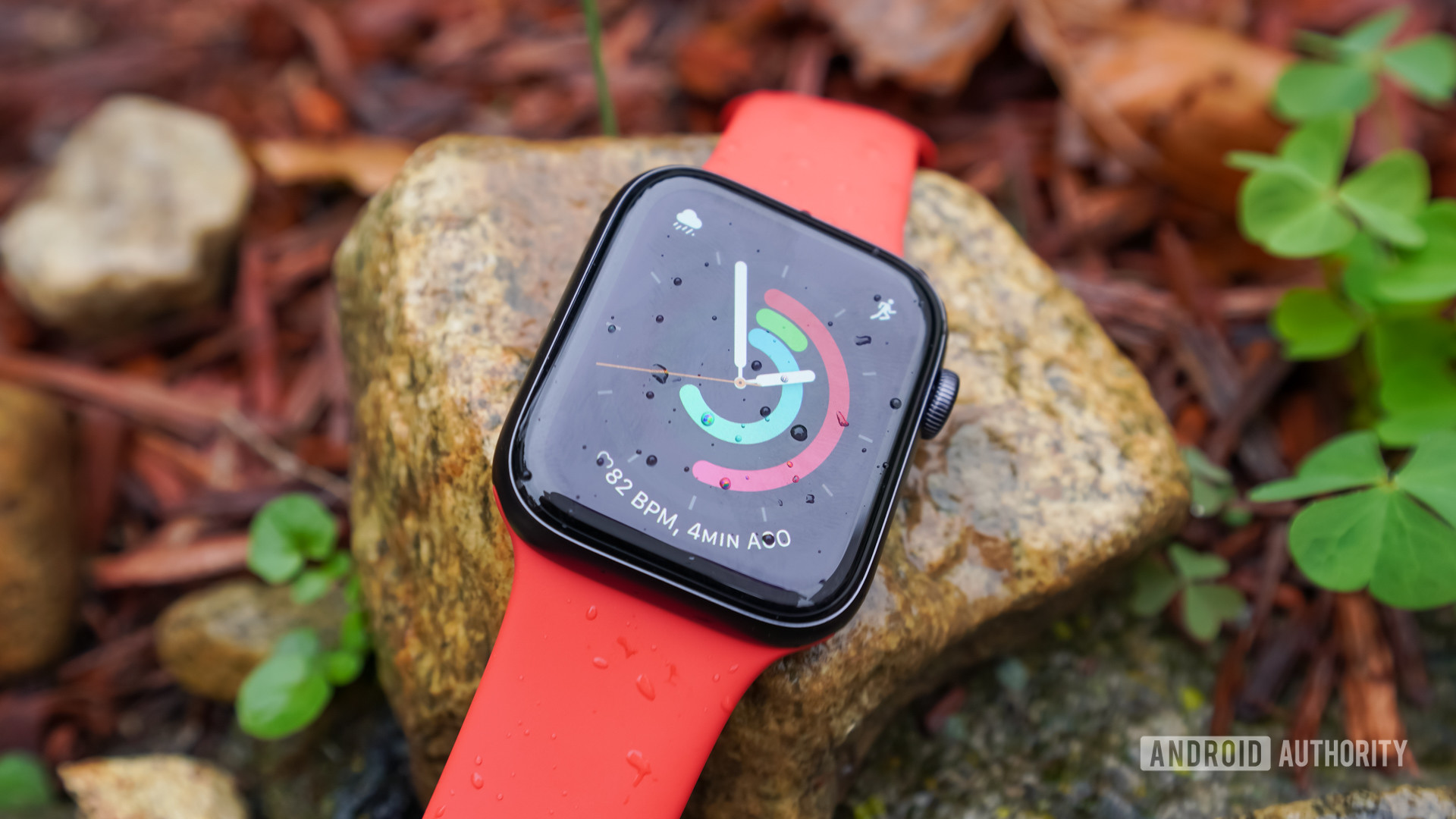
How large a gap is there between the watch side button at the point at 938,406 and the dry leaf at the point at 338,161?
1827 millimetres

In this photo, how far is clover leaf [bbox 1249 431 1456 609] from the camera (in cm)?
148

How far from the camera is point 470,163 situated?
1756 mm

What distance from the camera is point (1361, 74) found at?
6.61 feet

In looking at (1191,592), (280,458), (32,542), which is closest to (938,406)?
(1191,592)

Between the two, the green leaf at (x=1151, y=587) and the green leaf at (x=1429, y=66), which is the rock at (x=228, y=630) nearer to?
the green leaf at (x=1151, y=587)

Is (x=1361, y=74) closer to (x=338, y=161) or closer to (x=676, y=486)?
(x=676, y=486)

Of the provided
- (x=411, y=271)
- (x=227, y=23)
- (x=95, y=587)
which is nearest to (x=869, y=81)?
(x=411, y=271)

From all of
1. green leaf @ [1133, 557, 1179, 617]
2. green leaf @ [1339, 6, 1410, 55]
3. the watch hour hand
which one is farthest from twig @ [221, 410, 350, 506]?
green leaf @ [1339, 6, 1410, 55]

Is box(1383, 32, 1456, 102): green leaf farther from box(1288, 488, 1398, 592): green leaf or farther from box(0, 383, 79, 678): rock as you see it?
box(0, 383, 79, 678): rock

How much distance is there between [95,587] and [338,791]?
37.4 inches

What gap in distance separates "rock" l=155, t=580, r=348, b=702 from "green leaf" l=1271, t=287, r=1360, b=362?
2229 mm

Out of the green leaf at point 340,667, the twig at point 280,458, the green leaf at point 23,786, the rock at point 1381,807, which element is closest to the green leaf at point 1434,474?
the rock at point 1381,807

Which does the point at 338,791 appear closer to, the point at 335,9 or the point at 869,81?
the point at 869,81

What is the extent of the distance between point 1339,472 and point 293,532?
2.07 m
